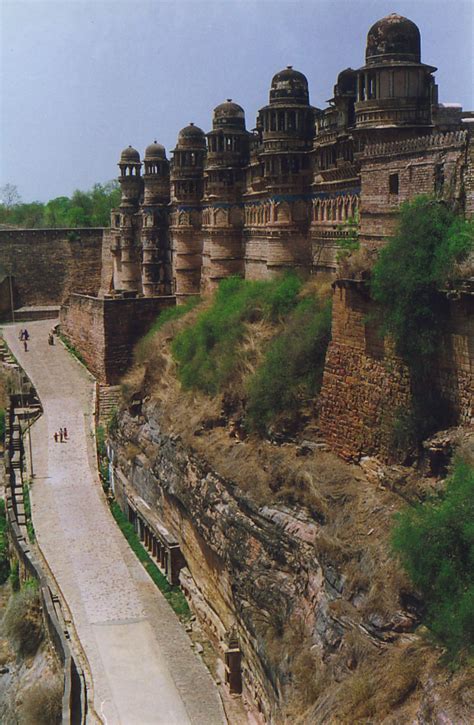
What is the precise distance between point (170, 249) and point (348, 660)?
932 inches

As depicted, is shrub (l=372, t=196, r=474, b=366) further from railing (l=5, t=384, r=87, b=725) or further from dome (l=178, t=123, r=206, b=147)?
dome (l=178, t=123, r=206, b=147)

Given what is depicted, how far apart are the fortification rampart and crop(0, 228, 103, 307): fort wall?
1129 inches

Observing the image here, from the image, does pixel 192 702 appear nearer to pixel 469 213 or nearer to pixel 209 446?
pixel 209 446

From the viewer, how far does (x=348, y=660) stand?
35.5 feet

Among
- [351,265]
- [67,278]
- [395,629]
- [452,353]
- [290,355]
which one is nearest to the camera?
[395,629]

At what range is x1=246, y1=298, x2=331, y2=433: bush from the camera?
16.5 m

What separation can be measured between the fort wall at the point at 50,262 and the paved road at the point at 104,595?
14.4m

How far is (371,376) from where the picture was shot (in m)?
14.3

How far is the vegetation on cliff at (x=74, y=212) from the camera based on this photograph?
60.2m

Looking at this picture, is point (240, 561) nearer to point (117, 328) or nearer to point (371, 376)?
point (371, 376)

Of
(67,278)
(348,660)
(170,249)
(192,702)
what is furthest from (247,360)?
(67,278)

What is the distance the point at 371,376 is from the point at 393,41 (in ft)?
19.6

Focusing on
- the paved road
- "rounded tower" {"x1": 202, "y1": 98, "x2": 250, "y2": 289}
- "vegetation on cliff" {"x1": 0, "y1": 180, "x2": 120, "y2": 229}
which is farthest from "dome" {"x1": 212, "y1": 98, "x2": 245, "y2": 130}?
"vegetation on cliff" {"x1": 0, "y1": 180, "x2": 120, "y2": 229}

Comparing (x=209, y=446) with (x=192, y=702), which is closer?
(x=192, y=702)
